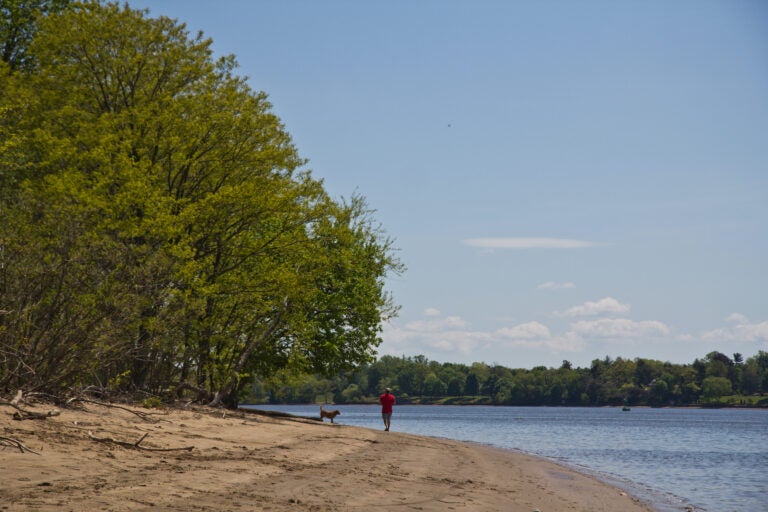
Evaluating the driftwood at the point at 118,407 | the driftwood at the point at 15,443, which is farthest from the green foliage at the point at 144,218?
the driftwood at the point at 15,443

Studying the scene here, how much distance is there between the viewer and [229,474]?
44.1 feet

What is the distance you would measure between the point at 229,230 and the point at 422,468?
15.4 m

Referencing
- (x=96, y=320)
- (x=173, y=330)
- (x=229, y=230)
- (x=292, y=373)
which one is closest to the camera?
(x=96, y=320)

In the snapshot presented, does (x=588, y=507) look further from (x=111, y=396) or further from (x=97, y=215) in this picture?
(x=97, y=215)

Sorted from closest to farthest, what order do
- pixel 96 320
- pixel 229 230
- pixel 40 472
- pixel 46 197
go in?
pixel 40 472, pixel 96 320, pixel 46 197, pixel 229 230

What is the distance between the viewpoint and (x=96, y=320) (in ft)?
66.1

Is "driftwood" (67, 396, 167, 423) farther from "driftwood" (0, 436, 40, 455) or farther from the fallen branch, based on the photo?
"driftwood" (0, 436, 40, 455)

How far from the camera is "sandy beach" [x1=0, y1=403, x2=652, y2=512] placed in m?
10.8

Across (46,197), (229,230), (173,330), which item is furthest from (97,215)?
(229,230)

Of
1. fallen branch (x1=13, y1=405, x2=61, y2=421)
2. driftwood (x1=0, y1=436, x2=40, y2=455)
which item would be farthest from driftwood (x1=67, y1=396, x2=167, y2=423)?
driftwood (x1=0, y1=436, x2=40, y2=455)

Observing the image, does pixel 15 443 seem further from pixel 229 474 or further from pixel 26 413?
pixel 229 474

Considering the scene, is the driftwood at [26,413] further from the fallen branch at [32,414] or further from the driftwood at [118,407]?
the driftwood at [118,407]

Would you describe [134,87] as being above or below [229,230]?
above

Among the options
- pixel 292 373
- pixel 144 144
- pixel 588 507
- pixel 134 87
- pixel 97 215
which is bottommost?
pixel 588 507
